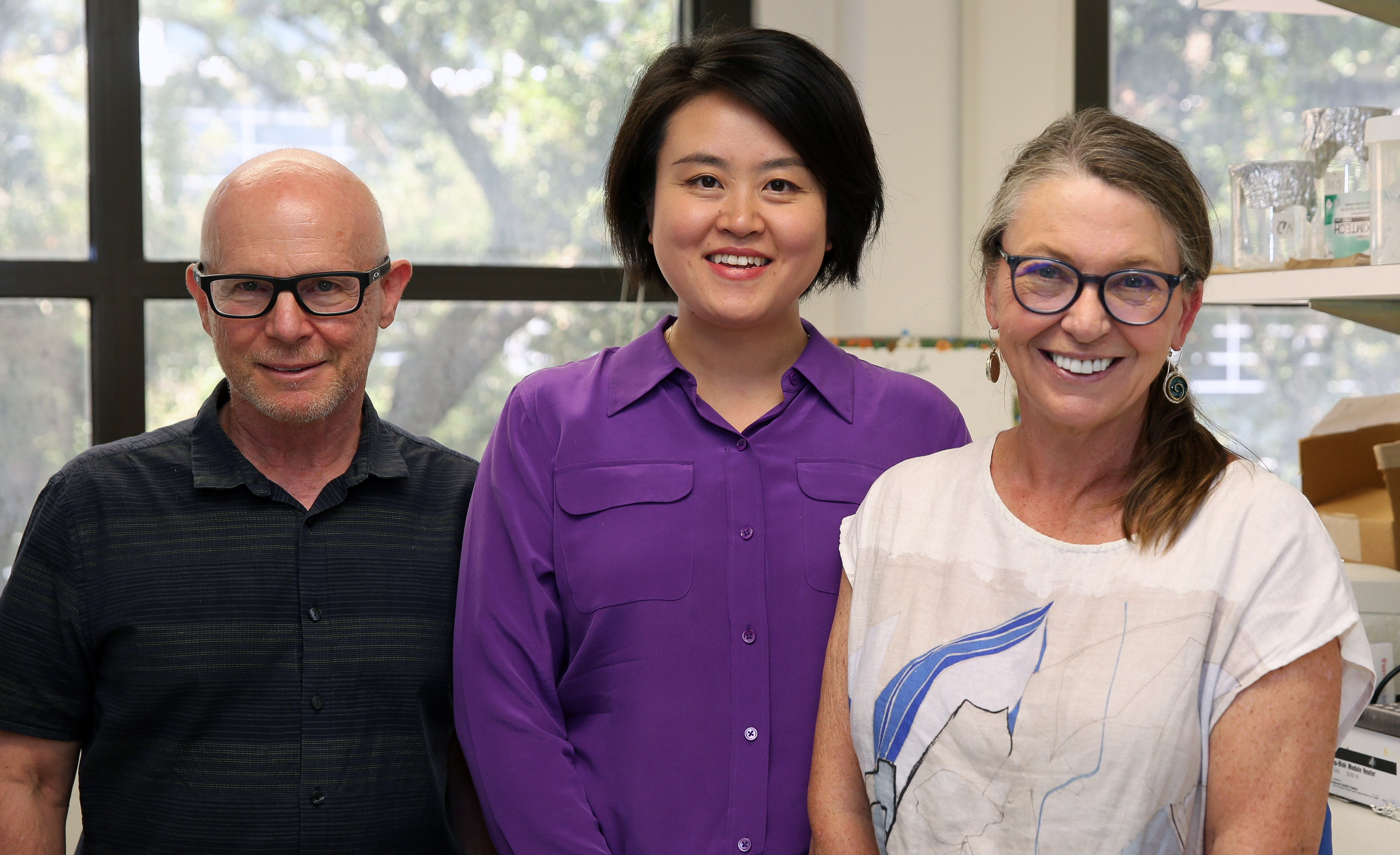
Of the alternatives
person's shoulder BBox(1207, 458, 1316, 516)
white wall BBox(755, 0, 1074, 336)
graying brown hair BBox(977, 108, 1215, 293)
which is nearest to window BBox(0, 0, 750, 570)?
white wall BBox(755, 0, 1074, 336)

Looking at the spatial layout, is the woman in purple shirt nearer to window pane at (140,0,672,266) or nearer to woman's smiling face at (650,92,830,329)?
woman's smiling face at (650,92,830,329)

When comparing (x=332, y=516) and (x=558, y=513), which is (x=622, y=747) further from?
(x=332, y=516)

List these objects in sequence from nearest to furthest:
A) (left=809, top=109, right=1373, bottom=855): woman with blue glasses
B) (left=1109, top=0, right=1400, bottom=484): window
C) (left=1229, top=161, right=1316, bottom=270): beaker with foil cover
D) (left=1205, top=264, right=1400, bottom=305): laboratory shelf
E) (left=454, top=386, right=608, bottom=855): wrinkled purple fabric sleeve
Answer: (left=809, top=109, right=1373, bottom=855): woman with blue glasses
(left=454, top=386, right=608, bottom=855): wrinkled purple fabric sleeve
(left=1205, top=264, right=1400, bottom=305): laboratory shelf
(left=1229, top=161, right=1316, bottom=270): beaker with foil cover
(left=1109, top=0, right=1400, bottom=484): window

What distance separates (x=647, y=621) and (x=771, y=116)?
64 centimetres

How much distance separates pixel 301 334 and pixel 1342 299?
1.54m

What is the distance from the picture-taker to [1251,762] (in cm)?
108

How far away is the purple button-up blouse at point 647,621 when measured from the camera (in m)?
1.36

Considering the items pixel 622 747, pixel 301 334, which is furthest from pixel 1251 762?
pixel 301 334

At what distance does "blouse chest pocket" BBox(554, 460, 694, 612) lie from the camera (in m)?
1.38

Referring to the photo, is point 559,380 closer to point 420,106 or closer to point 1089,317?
point 1089,317

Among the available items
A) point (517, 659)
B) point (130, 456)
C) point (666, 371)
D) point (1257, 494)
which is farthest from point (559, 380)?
point (1257, 494)

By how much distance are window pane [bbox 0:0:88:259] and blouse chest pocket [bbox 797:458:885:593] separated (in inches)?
90.1

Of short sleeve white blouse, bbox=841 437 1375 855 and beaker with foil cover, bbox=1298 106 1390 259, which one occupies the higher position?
beaker with foil cover, bbox=1298 106 1390 259

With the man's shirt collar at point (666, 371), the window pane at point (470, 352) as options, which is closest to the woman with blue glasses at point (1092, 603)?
the man's shirt collar at point (666, 371)
